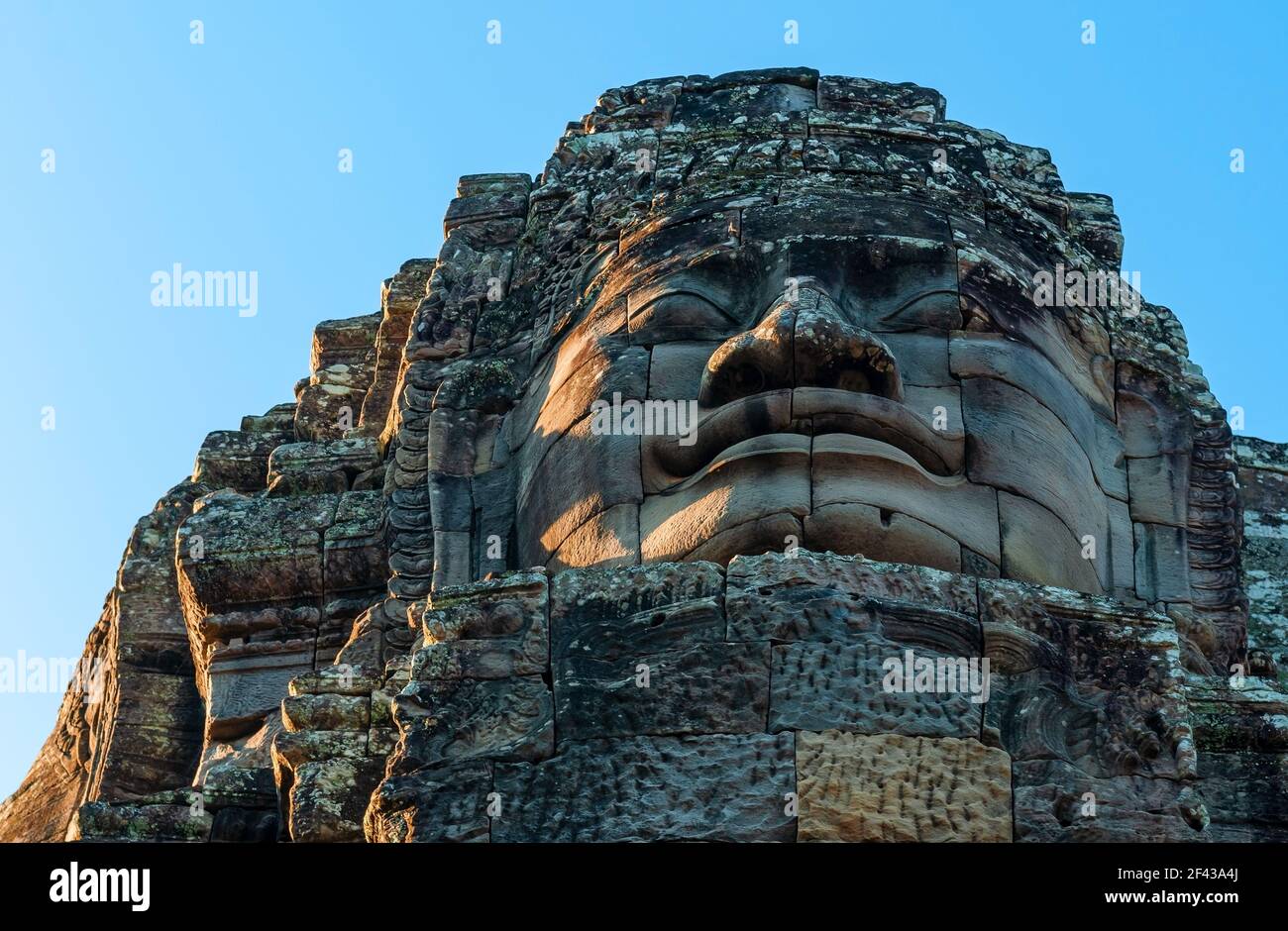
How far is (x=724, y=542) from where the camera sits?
39.3 feet

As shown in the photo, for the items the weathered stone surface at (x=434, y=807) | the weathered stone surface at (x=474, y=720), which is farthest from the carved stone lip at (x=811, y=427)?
the weathered stone surface at (x=434, y=807)

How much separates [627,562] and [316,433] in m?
3.73

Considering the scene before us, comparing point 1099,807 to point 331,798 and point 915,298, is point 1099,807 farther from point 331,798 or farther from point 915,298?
point 915,298

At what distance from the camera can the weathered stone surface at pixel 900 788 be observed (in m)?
10.6

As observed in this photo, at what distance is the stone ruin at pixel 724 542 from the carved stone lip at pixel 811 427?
21 mm

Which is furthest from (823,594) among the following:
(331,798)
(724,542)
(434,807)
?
(331,798)

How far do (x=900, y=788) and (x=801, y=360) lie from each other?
7.95 ft

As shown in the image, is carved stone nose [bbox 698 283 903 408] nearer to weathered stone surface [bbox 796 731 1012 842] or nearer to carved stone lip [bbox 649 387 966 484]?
carved stone lip [bbox 649 387 966 484]

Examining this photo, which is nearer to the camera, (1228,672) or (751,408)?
(751,408)

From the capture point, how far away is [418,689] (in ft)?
37.1
